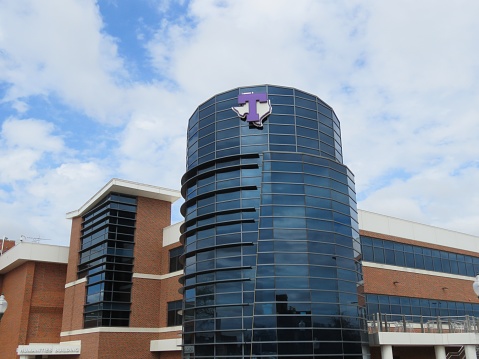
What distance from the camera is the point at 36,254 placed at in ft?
159

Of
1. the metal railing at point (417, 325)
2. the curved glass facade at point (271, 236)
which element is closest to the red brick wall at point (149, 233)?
the curved glass facade at point (271, 236)

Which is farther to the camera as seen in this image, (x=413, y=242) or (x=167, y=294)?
(x=413, y=242)

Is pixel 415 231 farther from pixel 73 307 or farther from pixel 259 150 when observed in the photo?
pixel 73 307

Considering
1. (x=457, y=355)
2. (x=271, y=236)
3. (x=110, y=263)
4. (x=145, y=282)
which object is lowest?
(x=457, y=355)

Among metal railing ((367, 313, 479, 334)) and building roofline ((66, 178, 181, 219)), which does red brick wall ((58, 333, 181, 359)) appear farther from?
metal railing ((367, 313, 479, 334))

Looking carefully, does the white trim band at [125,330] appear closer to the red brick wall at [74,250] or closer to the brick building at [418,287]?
the red brick wall at [74,250]

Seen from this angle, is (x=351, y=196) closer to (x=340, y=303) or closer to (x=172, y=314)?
(x=340, y=303)

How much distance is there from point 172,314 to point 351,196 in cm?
1774

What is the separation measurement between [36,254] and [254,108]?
29.5m

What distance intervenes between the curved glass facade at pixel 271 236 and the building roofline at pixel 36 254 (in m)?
23.2

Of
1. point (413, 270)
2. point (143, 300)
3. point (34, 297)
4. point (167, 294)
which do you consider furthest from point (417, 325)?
point (34, 297)

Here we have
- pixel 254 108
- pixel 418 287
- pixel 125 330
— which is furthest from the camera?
pixel 418 287

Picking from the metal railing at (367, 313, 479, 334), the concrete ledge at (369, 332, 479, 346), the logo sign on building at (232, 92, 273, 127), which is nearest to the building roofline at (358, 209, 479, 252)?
the metal railing at (367, 313, 479, 334)

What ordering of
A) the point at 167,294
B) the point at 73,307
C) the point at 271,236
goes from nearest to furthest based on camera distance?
the point at 271,236
the point at 167,294
the point at 73,307
